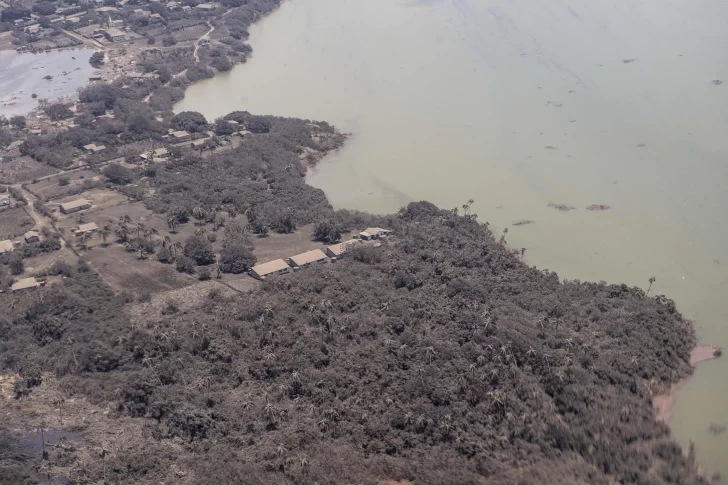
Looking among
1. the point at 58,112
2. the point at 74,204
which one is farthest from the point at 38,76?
the point at 74,204

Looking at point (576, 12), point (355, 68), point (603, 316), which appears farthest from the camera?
point (576, 12)

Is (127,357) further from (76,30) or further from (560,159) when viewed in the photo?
(76,30)

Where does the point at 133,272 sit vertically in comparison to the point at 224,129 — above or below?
above

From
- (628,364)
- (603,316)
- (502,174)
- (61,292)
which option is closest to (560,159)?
(502,174)

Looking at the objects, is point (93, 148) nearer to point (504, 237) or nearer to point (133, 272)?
point (133, 272)

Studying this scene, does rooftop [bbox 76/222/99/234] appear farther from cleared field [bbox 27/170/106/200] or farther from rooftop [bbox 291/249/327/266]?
rooftop [bbox 291/249/327/266]

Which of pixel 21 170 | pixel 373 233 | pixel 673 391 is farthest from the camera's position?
pixel 21 170
